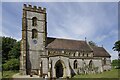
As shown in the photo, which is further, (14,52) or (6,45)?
(6,45)

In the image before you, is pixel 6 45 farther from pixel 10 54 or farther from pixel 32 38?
pixel 32 38

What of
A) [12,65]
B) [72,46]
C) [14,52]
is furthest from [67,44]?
[14,52]

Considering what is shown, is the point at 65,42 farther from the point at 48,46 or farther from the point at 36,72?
the point at 36,72

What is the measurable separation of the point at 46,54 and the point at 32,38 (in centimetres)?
497

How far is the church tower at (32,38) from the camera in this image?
148 ft

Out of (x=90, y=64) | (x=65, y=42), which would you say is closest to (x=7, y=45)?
(x=65, y=42)

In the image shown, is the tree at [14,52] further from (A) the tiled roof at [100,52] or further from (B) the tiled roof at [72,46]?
(A) the tiled roof at [100,52]

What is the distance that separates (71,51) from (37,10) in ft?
44.7

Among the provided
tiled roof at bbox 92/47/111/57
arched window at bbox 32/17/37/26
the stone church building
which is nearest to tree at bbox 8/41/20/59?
the stone church building

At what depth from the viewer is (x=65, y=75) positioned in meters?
44.9

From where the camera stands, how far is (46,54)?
46781 millimetres

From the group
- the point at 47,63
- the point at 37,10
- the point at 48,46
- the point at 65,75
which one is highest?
the point at 37,10

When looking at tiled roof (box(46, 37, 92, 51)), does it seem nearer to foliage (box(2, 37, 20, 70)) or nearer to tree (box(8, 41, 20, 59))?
foliage (box(2, 37, 20, 70))

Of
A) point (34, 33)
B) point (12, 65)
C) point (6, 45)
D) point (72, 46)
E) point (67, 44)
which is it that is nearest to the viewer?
point (34, 33)
